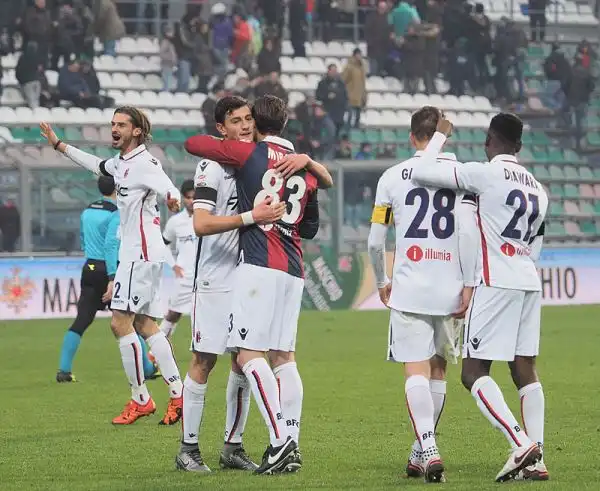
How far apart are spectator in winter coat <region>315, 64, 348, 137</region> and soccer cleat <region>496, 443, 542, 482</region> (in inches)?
857

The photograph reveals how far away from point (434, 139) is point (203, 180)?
1273 mm

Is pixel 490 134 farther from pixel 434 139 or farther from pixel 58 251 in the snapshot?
pixel 58 251

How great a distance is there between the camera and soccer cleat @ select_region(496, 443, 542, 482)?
23.6 feet

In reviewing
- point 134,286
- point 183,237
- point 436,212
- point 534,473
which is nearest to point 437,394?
point 534,473

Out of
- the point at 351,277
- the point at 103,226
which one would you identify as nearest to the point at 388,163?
the point at 351,277

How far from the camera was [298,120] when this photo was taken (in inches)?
1096

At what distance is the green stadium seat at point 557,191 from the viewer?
2936cm

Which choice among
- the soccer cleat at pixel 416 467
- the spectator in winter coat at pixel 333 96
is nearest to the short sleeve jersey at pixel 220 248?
the soccer cleat at pixel 416 467

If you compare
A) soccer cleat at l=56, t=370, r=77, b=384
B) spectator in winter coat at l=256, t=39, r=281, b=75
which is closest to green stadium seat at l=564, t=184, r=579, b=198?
spectator in winter coat at l=256, t=39, r=281, b=75

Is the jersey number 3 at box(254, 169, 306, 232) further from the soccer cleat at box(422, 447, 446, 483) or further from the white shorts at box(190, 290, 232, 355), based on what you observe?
the soccer cleat at box(422, 447, 446, 483)

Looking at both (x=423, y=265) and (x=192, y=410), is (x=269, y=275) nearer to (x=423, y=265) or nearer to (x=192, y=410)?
(x=423, y=265)

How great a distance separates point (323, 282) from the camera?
77.7 feet

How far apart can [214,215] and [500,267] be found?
1.57 meters

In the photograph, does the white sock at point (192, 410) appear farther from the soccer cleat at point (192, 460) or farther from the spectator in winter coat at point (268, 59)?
the spectator in winter coat at point (268, 59)
